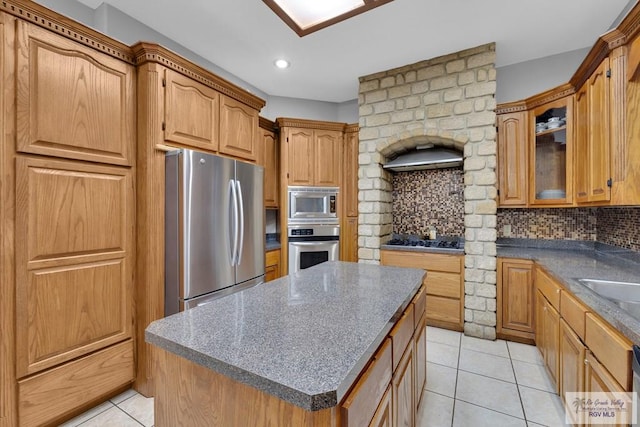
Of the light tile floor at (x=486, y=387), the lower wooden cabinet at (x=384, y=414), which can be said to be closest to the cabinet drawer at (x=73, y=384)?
the lower wooden cabinet at (x=384, y=414)

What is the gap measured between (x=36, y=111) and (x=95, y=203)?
0.57 m

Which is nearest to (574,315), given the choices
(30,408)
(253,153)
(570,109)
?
(570,109)

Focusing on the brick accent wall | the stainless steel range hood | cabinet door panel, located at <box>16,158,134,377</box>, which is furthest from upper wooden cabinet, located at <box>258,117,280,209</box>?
cabinet door panel, located at <box>16,158,134,377</box>

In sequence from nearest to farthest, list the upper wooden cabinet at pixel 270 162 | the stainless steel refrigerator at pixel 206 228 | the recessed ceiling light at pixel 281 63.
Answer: the stainless steel refrigerator at pixel 206 228, the recessed ceiling light at pixel 281 63, the upper wooden cabinet at pixel 270 162

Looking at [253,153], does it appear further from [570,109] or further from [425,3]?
[570,109]

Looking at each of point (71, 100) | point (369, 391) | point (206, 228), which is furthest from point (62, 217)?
point (369, 391)

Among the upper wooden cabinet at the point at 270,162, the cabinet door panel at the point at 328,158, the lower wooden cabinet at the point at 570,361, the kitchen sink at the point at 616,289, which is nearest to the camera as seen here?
the lower wooden cabinet at the point at 570,361

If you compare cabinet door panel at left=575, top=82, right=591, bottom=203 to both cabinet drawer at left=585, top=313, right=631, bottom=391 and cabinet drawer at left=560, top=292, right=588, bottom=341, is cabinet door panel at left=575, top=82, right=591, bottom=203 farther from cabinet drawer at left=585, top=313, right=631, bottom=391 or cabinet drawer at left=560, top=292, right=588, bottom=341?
cabinet drawer at left=585, top=313, right=631, bottom=391

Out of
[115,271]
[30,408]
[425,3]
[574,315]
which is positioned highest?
[425,3]

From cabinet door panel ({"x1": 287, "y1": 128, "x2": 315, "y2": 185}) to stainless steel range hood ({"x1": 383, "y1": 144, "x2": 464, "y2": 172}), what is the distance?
97cm

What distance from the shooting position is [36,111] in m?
1.54

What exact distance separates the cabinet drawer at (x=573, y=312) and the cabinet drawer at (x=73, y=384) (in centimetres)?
278

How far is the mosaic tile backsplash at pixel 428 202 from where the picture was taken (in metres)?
3.34

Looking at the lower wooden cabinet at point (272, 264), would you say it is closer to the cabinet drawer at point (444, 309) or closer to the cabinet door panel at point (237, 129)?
the cabinet door panel at point (237, 129)
